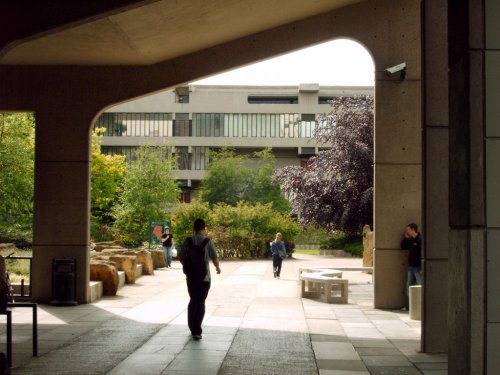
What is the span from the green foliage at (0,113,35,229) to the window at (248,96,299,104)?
46784 mm

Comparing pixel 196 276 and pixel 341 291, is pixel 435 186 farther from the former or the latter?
pixel 341 291

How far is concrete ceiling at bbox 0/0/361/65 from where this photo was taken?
13.9 m

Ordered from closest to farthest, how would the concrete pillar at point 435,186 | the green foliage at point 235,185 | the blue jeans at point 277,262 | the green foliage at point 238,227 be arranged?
the concrete pillar at point 435,186 < the blue jeans at point 277,262 < the green foliage at point 238,227 < the green foliage at point 235,185

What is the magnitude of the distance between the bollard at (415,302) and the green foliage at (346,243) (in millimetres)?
31926

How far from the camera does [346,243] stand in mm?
49125

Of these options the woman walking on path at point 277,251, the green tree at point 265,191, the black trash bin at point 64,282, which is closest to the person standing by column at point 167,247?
the woman walking on path at point 277,251

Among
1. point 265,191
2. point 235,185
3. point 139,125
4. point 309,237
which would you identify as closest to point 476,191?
point 309,237

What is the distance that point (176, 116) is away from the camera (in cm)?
8100

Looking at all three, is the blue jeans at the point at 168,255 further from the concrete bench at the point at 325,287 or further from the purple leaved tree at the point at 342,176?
the purple leaved tree at the point at 342,176

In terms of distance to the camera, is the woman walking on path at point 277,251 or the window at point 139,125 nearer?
the woman walking on path at point 277,251

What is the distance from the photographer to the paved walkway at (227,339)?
31.7 ft

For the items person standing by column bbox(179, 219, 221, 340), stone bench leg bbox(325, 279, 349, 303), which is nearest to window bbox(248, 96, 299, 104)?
stone bench leg bbox(325, 279, 349, 303)

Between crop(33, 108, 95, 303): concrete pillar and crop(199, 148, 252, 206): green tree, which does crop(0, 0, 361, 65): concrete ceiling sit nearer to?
crop(33, 108, 95, 303): concrete pillar

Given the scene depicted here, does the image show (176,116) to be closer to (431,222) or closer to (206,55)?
(206,55)
